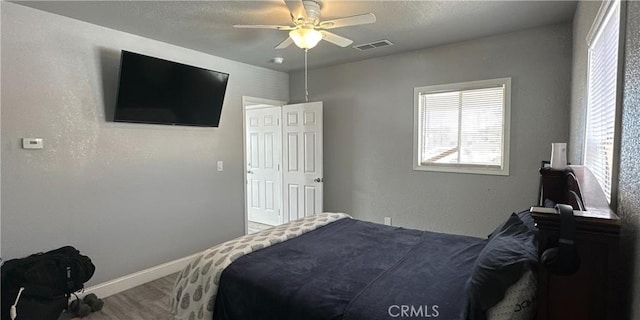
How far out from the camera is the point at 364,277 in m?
1.73


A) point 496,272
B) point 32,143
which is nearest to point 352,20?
point 496,272

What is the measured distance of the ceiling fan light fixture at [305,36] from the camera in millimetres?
2424

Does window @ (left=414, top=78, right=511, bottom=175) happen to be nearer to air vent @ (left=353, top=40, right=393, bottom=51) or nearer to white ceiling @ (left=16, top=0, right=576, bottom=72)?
white ceiling @ (left=16, top=0, right=576, bottom=72)

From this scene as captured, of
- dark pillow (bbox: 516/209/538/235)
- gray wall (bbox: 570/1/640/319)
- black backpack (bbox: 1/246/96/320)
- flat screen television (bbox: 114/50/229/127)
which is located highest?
flat screen television (bbox: 114/50/229/127)

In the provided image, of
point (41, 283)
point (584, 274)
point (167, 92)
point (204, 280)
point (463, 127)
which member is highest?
point (167, 92)

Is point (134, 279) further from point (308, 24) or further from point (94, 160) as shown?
point (308, 24)

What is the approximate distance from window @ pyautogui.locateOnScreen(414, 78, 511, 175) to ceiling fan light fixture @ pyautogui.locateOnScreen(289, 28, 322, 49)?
5.95 ft

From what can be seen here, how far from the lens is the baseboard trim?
3.01m

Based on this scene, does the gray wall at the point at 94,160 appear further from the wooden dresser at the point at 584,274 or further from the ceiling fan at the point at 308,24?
the wooden dresser at the point at 584,274

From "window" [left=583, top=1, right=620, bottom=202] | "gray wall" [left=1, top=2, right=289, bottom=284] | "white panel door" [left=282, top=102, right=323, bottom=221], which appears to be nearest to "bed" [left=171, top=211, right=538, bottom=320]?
"window" [left=583, top=1, right=620, bottom=202]

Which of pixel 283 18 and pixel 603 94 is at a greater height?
pixel 283 18

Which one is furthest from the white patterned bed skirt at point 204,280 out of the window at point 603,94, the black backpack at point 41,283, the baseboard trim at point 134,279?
the window at point 603,94

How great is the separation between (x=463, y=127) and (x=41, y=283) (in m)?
3.98

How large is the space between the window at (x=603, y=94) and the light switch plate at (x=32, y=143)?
12.3 feet
